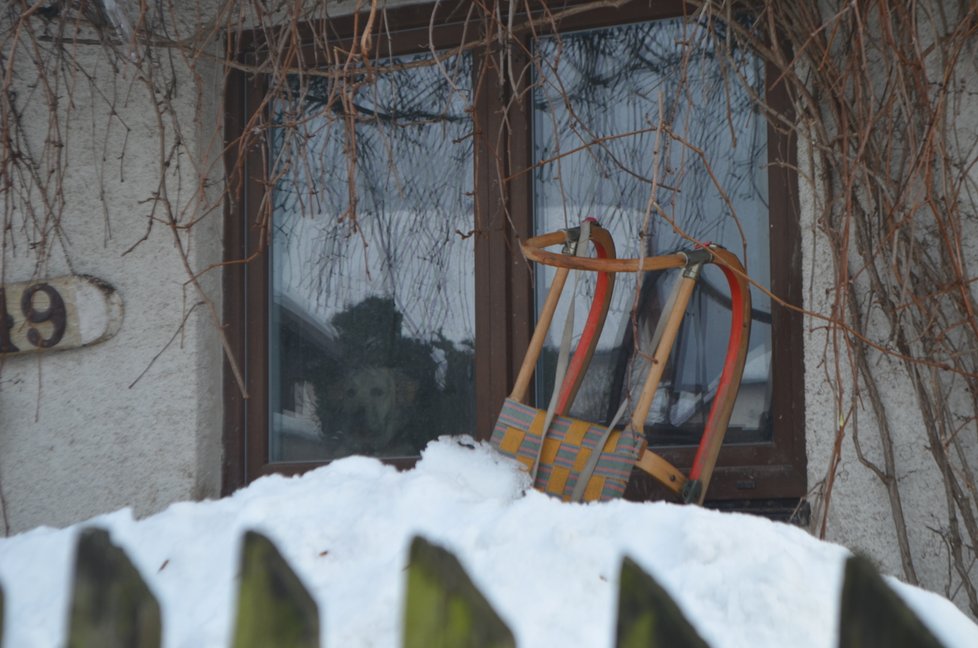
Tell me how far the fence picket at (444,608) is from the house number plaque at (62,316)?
244 cm

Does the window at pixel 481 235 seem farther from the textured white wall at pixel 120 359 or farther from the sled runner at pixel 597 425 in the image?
the sled runner at pixel 597 425

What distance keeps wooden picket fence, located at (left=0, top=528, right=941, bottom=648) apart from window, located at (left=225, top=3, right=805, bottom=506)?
2.00 m


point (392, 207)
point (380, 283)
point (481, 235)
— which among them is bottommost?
point (380, 283)

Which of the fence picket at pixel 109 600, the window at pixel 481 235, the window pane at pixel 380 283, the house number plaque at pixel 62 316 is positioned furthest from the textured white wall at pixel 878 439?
the house number plaque at pixel 62 316

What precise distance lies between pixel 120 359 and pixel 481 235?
1.14m

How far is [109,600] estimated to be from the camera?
107 cm

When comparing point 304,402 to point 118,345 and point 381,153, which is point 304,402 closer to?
point 118,345

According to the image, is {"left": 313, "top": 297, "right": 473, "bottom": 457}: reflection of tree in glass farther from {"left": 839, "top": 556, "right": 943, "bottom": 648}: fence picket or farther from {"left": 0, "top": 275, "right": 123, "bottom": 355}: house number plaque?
{"left": 839, "top": 556, "right": 943, "bottom": 648}: fence picket

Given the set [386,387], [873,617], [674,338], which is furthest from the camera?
[386,387]

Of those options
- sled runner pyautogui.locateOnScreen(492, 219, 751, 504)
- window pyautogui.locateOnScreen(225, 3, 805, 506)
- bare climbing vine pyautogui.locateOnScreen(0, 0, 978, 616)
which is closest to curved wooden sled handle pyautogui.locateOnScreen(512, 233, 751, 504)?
sled runner pyautogui.locateOnScreen(492, 219, 751, 504)

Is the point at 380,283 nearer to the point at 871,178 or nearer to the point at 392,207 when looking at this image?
the point at 392,207

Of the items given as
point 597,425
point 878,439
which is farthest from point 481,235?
point 878,439

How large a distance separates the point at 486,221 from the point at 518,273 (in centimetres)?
18

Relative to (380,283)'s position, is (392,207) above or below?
above
